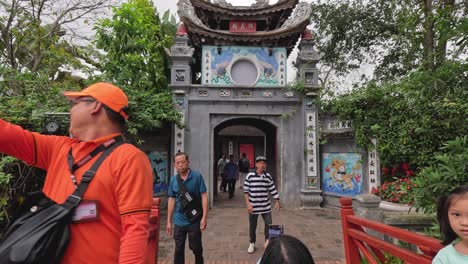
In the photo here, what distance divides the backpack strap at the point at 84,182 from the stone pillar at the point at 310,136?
8501 millimetres

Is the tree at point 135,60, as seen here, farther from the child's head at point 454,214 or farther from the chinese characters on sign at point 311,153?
the child's head at point 454,214

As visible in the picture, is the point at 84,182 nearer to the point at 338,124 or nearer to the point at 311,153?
the point at 311,153

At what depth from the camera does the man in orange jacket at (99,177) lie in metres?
1.38

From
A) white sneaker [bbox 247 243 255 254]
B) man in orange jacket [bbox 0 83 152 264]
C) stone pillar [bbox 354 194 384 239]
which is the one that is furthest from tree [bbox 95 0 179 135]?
man in orange jacket [bbox 0 83 152 264]

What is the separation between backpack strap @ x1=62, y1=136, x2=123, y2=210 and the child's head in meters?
1.94

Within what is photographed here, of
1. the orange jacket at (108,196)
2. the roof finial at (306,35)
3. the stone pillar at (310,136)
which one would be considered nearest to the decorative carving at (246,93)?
the stone pillar at (310,136)

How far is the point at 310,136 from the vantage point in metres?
9.57

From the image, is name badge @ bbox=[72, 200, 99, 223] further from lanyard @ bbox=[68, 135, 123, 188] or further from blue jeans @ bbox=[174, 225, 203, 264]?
blue jeans @ bbox=[174, 225, 203, 264]

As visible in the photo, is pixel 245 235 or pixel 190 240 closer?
pixel 190 240

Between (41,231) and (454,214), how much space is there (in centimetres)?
215

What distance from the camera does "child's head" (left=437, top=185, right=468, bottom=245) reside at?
1770 millimetres

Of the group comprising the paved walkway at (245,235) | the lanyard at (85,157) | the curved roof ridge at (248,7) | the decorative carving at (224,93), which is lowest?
the paved walkway at (245,235)

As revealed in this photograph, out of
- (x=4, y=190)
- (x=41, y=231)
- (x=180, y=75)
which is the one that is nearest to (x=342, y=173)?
(x=180, y=75)

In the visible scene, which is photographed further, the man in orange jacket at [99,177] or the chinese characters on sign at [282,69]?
the chinese characters on sign at [282,69]
